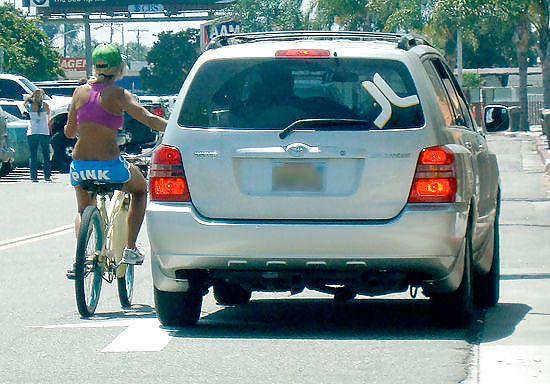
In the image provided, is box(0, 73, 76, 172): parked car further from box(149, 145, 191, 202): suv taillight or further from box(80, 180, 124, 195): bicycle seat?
box(149, 145, 191, 202): suv taillight

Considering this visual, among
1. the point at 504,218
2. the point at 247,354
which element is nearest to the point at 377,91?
the point at 247,354

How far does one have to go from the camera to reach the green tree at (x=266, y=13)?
79250mm

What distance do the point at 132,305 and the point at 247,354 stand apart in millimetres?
2337

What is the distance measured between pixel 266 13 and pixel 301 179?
72.6 m

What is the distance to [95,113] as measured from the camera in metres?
9.85

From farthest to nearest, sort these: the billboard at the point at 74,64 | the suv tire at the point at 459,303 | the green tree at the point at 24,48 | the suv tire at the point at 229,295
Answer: the billboard at the point at 74,64 < the green tree at the point at 24,48 < the suv tire at the point at 229,295 < the suv tire at the point at 459,303

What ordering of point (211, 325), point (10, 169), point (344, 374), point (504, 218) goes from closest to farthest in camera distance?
1. point (344, 374)
2. point (211, 325)
3. point (504, 218)
4. point (10, 169)

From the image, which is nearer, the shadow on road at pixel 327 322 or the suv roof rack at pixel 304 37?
the shadow on road at pixel 327 322

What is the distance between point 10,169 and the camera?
96.3 feet

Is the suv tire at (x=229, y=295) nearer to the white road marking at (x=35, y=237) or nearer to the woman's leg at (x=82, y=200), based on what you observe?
the woman's leg at (x=82, y=200)

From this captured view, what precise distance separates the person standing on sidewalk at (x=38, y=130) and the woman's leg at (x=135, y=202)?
17.3 metres

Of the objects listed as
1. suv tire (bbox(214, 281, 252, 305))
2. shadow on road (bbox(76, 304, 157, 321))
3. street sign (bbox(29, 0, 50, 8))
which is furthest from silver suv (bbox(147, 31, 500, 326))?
street sign (bbox(29, 0, 50, 8))

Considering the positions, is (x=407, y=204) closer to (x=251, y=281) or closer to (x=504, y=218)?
(x=251, y=281)

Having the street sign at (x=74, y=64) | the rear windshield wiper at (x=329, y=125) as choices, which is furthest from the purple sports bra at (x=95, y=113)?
the street sign at (x=74, y=64)
